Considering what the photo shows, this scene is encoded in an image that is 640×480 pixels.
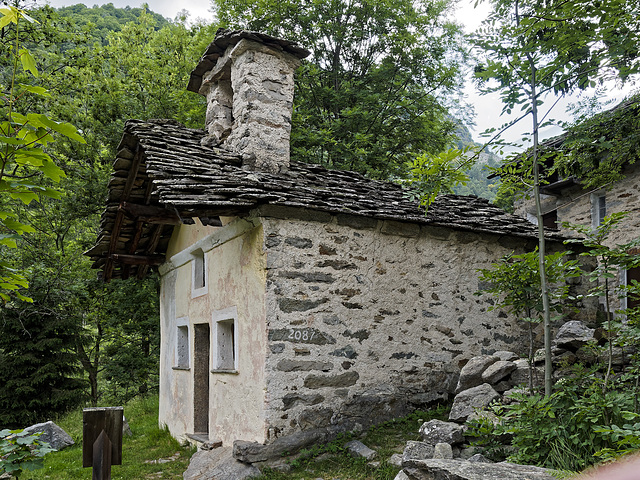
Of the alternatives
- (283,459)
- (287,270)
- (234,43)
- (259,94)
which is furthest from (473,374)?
(234,43)

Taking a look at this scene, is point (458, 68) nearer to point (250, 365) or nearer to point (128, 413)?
point (250, 365)

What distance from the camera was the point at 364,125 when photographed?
12445 millimetres

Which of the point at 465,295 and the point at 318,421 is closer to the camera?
the point at 318,421

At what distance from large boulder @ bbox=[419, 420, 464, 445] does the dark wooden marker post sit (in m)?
2.42

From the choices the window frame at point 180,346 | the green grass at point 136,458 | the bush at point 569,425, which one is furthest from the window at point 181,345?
the bush at point 569,425

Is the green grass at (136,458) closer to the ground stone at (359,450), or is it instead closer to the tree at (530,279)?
the ground stone at (359,450)

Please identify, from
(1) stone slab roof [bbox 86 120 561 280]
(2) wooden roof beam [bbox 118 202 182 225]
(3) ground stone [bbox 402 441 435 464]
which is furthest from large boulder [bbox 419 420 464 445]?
(2) wooden roof beam [bbox 118 202 182 225]

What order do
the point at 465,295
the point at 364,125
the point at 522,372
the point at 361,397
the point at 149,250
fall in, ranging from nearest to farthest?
the point at 522,372 < the point at 361,397 < the point at 465,295 < the point at 149,250 < the point at 364,125

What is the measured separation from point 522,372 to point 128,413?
30.5ft

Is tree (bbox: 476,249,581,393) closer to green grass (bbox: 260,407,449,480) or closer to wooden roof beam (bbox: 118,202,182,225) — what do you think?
green grass (bbox: 260,407,449,480)

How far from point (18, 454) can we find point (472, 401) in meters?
3.69

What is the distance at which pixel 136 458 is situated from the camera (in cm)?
709

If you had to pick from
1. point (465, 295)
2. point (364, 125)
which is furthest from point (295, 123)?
point (465, 295)

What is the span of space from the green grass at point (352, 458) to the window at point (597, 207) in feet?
19.6
